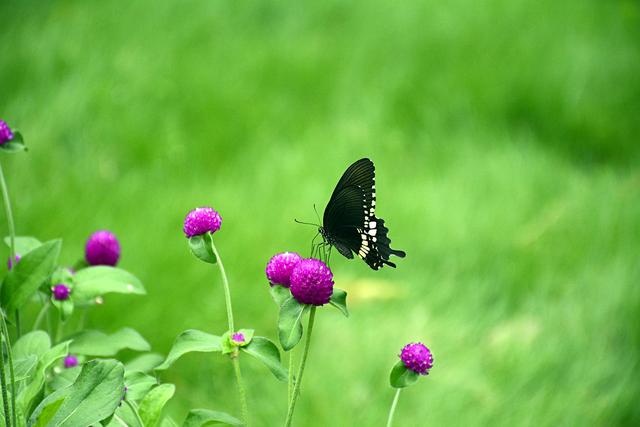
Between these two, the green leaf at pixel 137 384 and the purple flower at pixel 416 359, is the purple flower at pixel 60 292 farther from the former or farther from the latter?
the purple flower at pixel 416 359

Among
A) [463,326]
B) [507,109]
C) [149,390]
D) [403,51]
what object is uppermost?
[403,51]

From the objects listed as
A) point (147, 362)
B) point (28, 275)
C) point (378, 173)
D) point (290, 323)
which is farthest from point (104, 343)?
point (378, 173)

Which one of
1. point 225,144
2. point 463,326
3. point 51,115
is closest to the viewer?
point 463,326

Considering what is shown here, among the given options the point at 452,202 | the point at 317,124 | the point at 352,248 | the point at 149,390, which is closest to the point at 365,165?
the point at 352,248

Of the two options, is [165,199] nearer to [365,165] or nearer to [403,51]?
[365,165]

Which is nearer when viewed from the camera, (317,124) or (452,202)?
(452,202)

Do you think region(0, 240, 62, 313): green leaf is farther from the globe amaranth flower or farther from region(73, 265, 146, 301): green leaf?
the globe amaranth flower

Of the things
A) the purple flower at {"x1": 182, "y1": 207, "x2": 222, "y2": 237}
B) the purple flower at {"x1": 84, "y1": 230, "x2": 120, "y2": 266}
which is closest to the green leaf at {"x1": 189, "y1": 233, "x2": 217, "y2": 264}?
the purple flower at {"x1": 182, "y1": 207, "x2": 222, "y2": 237}
